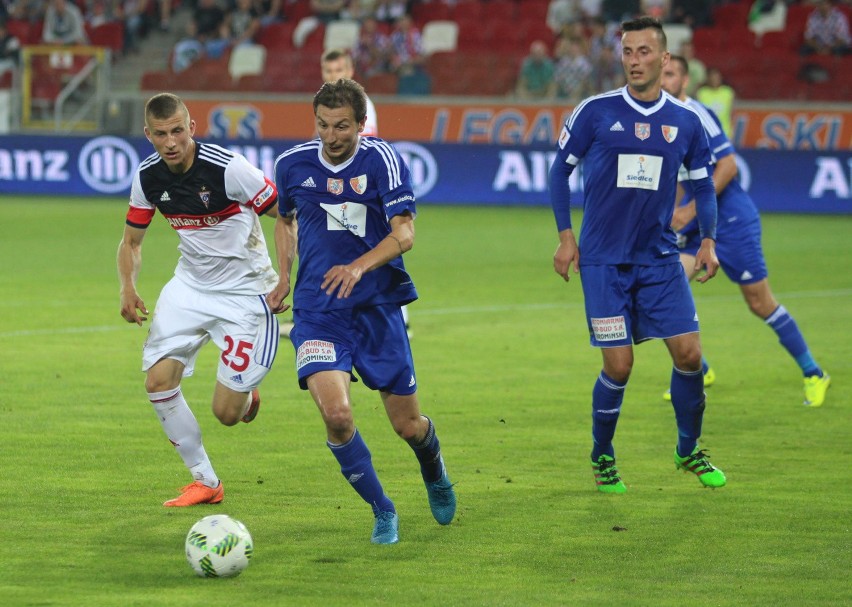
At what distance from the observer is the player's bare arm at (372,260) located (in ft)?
19.3

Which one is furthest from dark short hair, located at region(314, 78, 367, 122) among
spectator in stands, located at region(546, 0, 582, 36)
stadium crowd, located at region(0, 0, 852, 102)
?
spectator in stands, located at region(546, 0, 582, 36)

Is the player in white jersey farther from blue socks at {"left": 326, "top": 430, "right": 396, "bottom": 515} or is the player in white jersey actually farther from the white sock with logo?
blue socks at {"left": 326, "top": 430, "right": 396, "bottom": 515}

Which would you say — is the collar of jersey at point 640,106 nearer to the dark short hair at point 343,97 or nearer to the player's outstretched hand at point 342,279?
the dark short hair at point 343,97

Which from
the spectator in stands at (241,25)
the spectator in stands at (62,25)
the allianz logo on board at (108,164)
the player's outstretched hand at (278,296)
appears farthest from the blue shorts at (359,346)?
the spectator in stands at (62,25)

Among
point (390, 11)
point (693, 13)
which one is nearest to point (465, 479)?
point (693, 13)

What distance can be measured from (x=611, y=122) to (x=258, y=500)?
8.11 feet

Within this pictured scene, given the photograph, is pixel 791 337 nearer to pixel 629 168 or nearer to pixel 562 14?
pixel 629 168

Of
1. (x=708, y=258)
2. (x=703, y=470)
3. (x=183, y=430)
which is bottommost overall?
(x=703, y=470)

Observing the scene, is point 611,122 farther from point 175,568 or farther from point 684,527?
point 175,568

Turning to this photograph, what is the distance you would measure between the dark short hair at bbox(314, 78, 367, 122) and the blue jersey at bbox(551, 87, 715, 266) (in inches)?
54.4

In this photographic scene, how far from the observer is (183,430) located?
671cm

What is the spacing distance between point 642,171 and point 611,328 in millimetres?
768

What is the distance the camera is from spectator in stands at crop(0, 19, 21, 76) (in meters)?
27.8

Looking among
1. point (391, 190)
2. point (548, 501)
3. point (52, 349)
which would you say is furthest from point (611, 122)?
point (52, 349)
